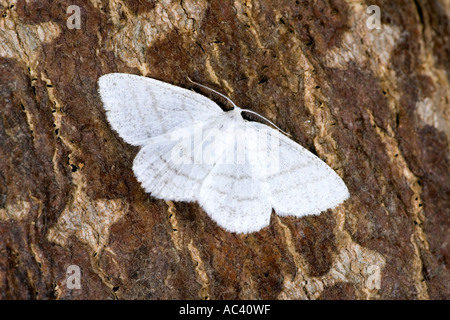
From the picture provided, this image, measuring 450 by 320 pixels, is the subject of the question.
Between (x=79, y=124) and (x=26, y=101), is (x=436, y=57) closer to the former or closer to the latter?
(x=79, y=124)

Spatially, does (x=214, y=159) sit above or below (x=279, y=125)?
below

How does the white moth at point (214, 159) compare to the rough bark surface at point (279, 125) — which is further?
the white moth at point (214, 159)

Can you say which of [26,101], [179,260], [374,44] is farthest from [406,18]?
[26,101]

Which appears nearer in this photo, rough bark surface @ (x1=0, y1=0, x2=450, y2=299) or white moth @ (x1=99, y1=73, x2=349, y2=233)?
rough bark surface @ (x1=0, y1=0, x2=450, y2=299)
